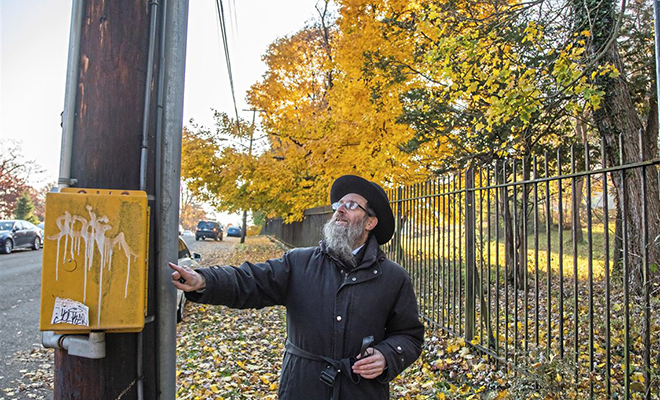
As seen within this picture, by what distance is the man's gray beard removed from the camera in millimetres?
2367

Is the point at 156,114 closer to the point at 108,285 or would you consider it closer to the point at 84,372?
the point at 108,285

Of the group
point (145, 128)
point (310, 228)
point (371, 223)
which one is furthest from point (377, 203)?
point (310, 228)

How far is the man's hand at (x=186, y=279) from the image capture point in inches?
70.0

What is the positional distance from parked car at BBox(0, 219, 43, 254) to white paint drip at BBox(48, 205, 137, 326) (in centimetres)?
1921

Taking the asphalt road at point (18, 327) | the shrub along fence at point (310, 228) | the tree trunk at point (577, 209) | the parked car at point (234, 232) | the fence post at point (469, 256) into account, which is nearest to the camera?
the tree trunk at point (577, 209)

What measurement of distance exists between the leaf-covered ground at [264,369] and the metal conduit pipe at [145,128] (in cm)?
296

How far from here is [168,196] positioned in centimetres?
178

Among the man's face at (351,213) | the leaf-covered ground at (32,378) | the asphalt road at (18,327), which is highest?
the man's face at (351,213)

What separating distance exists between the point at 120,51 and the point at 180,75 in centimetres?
24

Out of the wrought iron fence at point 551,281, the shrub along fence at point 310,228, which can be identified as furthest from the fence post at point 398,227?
the shrub along fence at point 310,228

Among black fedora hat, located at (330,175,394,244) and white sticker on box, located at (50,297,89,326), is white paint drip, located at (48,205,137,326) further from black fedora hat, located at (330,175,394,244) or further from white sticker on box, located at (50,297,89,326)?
black fedora hat, located at (330,175,394,244)

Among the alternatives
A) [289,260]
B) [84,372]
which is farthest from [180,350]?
[84,372]

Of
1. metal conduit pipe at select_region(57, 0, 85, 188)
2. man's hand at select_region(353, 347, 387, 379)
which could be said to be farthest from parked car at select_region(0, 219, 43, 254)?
man's hand at select_region(353, 347, 387, 379)

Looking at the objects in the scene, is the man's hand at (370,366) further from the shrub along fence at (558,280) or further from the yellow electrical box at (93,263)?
the shrub along fence at (558,280)
